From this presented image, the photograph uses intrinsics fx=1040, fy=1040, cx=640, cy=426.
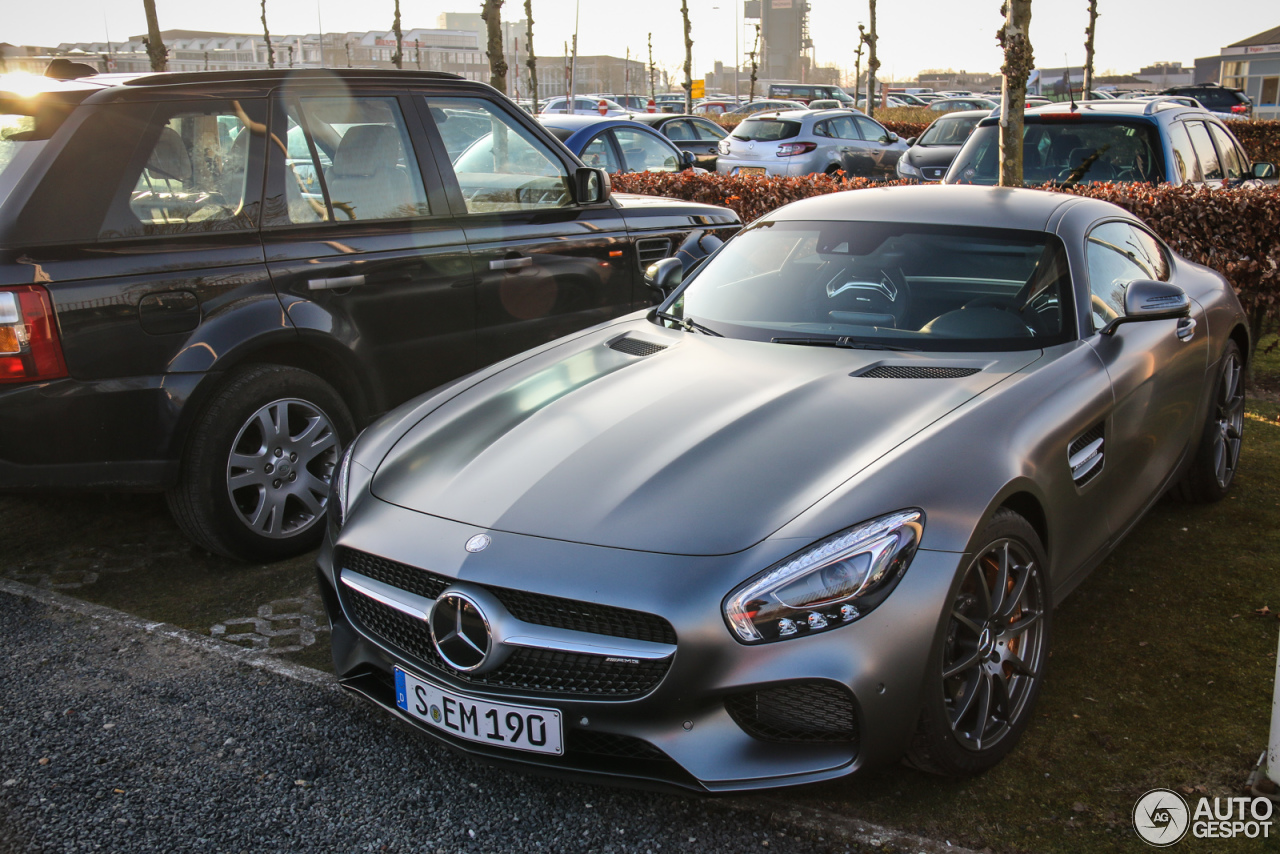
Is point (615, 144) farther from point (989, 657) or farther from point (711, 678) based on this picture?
point (711, 678)

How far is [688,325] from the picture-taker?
385cm

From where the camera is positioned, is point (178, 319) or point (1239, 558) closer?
point (178, 319)

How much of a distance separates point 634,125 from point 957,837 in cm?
1024

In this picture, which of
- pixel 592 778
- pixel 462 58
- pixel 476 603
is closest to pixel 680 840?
pixel 592 778

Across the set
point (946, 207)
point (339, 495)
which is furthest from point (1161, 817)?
point (339, 495)

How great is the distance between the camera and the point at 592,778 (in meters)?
2.38

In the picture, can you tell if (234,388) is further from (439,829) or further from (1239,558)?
(1239,558)

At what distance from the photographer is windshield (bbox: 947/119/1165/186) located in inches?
302

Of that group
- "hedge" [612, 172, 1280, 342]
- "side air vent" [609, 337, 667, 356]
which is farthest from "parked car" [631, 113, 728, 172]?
"side air vent" [609, 337, 667, 356]

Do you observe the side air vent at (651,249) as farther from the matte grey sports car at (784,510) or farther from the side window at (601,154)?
the side window at (601,154)

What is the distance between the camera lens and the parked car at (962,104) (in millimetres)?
34662

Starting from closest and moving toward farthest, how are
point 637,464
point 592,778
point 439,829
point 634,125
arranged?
point 592,778 → point 439,829 → point 637,464 → point 634,125

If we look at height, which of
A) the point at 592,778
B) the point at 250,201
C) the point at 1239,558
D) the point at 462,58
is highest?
the point at 462,58

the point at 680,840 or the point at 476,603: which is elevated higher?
the point at 476,603
